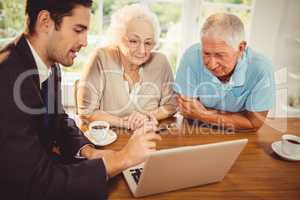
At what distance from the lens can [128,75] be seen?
1959 mm

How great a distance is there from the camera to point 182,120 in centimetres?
168

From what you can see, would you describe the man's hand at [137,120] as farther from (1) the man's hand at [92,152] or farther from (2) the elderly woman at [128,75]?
(1) the man's hand at [92,152]

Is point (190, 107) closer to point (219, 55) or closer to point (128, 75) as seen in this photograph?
point (219, 55)

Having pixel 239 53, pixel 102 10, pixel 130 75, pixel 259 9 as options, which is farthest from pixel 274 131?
pixel 102 10

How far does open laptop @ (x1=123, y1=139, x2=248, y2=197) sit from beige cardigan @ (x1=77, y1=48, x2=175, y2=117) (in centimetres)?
78

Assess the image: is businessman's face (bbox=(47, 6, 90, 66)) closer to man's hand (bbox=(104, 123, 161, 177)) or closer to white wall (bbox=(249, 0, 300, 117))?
man's hand (bbox=(104, 123, 161, 177))

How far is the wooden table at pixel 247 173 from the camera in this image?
43.8 inches

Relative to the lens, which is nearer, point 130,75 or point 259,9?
point 130,75

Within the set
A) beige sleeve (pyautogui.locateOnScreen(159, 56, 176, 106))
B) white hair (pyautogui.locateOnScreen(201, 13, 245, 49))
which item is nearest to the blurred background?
beige sleeve (pyautogui.locateOnScreen(159, 56, 176, 106))

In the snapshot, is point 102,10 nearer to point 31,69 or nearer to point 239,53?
point 239,53

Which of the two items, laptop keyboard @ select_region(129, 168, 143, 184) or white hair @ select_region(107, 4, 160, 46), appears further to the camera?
white hair @ select_region(107, 4, 160, 46)

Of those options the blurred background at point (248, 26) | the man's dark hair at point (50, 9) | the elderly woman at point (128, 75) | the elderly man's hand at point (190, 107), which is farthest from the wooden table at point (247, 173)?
the blurred background at point (248, 26)

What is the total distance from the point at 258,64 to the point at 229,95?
24 cm

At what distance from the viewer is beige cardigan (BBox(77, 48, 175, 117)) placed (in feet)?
6.03
